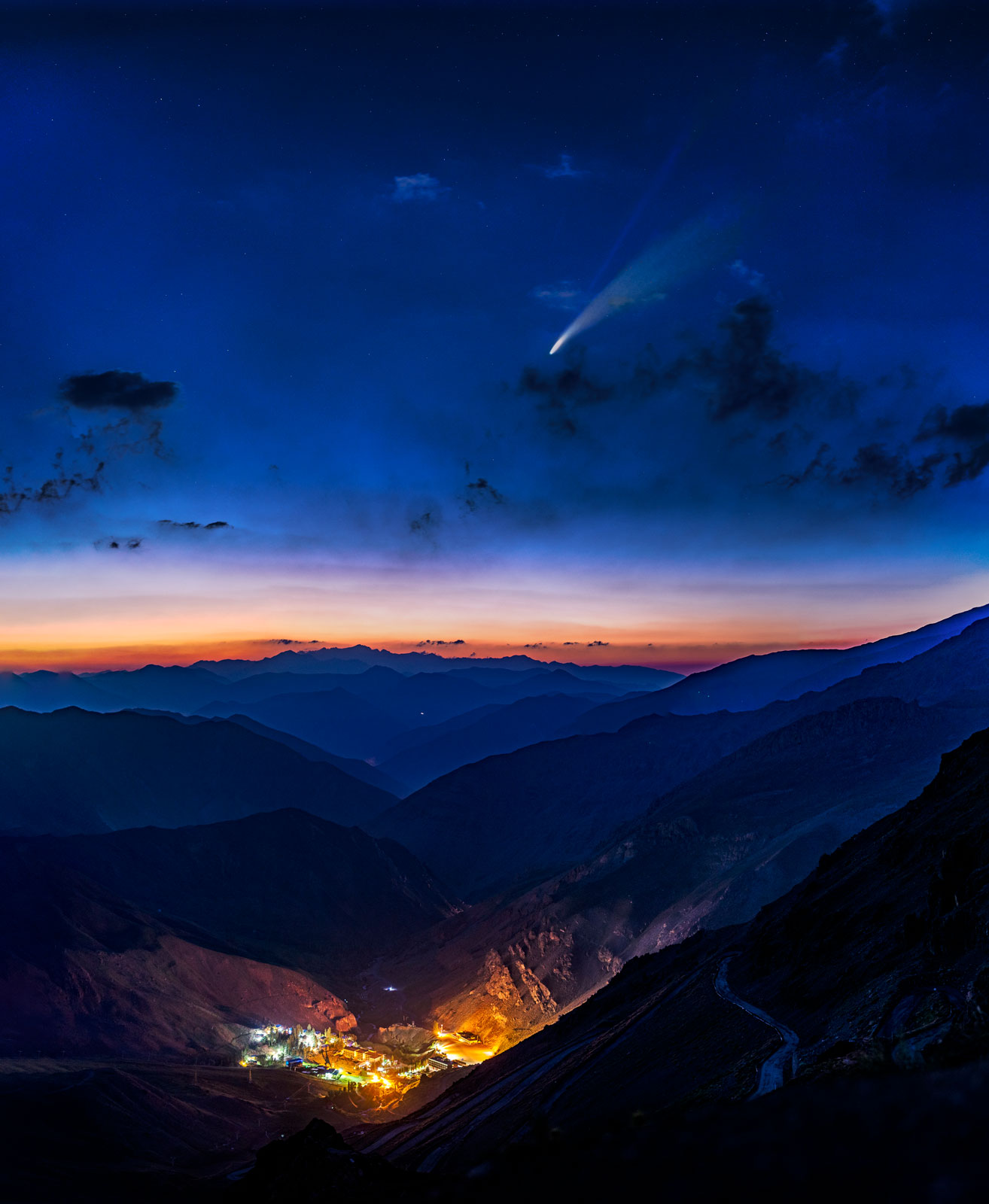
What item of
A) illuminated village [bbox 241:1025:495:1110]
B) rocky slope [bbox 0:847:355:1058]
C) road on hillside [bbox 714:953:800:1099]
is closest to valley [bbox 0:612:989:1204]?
road on hillside [bbox 714:953:800:1099]

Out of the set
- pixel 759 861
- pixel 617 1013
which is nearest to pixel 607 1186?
pixel 617 1013

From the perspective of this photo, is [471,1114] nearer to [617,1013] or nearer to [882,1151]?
[617,1013]

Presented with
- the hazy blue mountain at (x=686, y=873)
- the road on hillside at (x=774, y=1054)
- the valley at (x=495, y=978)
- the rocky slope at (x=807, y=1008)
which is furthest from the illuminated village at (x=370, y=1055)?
the road on hillside at (x=774, y=1054)

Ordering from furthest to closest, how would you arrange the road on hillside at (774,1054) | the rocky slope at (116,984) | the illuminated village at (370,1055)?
1. the rocky slope at (116,984)
2. the illuminated village at (370,1055)
3. the road on hillside at (774,1054)

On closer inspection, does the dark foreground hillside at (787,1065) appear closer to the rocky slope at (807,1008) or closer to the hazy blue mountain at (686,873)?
the rocky slope at (807,1008)

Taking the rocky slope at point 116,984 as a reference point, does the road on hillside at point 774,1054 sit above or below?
above

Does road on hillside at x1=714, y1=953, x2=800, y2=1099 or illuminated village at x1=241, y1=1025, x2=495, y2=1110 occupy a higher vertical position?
road on hillside at x1=714, y1=953, x2=800, y2=1099

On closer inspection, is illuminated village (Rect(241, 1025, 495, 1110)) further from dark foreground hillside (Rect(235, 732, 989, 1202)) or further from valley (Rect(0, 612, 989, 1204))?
dark foreground hillside (Rect(235, 732, 989, 1202))
